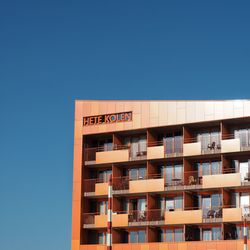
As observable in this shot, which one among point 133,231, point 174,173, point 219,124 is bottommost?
point 133,231

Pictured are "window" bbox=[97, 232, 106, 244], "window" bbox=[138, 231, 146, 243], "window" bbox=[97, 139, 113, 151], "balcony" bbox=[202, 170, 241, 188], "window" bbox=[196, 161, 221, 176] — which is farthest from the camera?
"window" bbox=[97, 139, 113, 151]

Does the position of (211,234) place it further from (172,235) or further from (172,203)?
(172,203)

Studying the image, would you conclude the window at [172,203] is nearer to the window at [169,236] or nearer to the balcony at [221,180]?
the window at [169,236]

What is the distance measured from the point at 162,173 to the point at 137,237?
6.73 meters

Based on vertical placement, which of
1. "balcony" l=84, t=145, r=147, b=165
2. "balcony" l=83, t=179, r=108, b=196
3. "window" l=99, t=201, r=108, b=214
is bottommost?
"window" l=99, t=201, r=108, b=214

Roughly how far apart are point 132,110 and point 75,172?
8851 millimetres

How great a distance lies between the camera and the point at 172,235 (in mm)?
68875

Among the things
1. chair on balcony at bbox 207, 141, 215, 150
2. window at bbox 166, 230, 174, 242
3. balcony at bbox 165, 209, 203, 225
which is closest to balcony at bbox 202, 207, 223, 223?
balcony at bbox 165, 209, 203, 225

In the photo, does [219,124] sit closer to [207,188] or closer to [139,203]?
[207,188]

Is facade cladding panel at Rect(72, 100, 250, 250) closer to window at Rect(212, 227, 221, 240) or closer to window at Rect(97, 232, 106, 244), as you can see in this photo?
window at Rect(212, 227, 221, 240)

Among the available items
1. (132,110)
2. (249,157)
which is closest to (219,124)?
(249,157)

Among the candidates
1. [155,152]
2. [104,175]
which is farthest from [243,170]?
[104,175]

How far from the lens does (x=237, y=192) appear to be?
6731 cm

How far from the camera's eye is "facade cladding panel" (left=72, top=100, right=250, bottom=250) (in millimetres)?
66375
